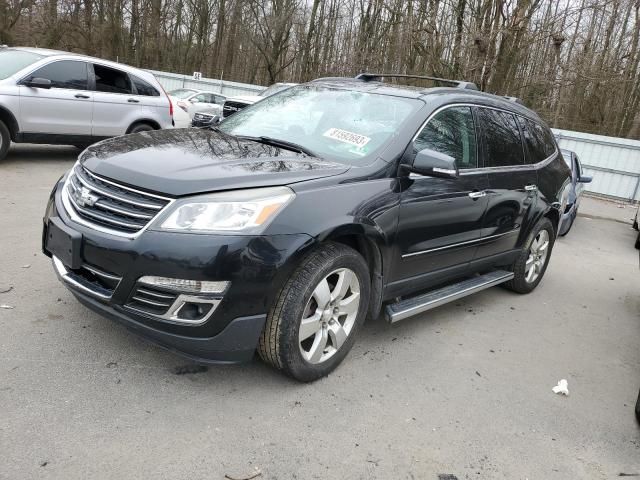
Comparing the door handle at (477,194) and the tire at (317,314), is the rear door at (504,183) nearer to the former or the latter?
the door handle at (477,194)

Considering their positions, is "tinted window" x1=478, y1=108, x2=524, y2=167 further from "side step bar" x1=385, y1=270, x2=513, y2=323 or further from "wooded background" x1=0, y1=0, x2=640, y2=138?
"wooded background" x1=0, y1=0, x2=640, y2=138

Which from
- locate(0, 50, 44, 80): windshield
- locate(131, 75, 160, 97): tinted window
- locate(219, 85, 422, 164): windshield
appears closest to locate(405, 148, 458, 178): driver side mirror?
locate(219, 85, 422, 164): windshield

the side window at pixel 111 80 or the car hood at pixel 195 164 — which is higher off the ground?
the side window at pixel 111 80

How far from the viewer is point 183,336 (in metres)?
2.65

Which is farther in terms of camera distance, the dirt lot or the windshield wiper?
the windshield wiper

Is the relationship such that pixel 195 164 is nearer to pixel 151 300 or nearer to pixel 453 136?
pixel 151 300

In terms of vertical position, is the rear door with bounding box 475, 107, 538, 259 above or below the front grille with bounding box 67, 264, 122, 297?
above

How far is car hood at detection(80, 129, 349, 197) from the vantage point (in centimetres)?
269

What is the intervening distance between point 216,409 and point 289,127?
201 cm

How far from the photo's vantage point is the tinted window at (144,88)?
30.1ft

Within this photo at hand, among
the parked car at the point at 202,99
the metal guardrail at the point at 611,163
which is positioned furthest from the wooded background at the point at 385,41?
the parked car at the point at 202,99

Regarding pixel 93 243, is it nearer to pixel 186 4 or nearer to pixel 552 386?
pixel 552 386

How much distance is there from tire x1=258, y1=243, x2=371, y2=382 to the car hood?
1.57 ft

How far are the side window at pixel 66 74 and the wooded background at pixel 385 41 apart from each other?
40.4 ft
